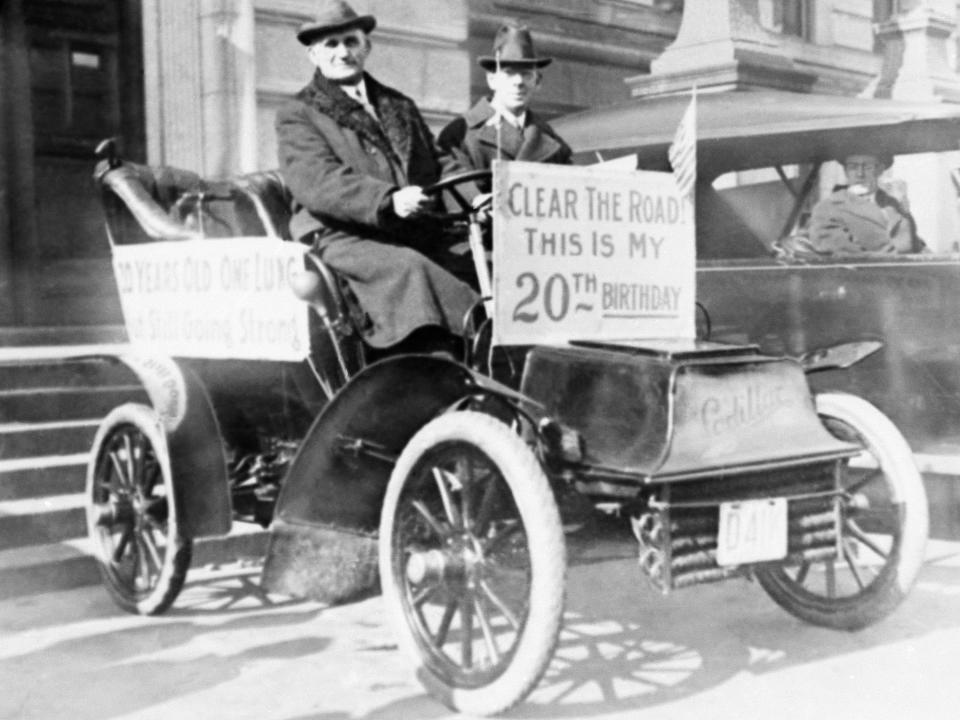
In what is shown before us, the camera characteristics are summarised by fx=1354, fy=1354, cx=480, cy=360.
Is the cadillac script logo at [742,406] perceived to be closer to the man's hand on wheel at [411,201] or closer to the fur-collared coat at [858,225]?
the man's hand on wheel at [411,201]

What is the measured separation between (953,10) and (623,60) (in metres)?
5.45

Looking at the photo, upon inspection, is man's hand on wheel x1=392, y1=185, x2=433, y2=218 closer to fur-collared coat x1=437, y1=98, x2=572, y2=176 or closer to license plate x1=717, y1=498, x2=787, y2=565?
fur-collared coat x1=437, y1=98, x2=572, y2=176

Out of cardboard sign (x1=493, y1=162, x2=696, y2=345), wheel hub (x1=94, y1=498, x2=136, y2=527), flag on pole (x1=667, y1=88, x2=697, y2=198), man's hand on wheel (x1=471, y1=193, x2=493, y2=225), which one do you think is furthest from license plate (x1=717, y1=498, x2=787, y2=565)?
wheel hub (x1=94, y1=498, x2=136, y2=527)

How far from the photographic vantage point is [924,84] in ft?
50.4

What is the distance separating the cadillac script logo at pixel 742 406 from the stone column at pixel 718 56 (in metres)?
7.73

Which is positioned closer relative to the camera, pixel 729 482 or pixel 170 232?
pixel 729 482

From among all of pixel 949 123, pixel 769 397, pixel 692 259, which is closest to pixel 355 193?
pixel 692 259

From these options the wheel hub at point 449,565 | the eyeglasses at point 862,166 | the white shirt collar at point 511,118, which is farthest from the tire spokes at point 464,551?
the eyeglasses at point 862,166

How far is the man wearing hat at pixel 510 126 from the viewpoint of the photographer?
536 centimetres

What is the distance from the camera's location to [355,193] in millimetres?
4492

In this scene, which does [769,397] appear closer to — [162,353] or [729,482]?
[729,482]

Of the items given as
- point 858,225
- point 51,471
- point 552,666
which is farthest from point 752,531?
point 858,225

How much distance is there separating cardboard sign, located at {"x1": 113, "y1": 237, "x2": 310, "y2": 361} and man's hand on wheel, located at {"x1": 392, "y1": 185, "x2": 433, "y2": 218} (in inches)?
15.0

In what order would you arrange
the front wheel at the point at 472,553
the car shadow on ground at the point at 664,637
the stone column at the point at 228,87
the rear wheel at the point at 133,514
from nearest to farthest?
the front wheel at the point at 472,553 → the car shadow on ground at the point at 664,637 → the rear wheel at the point at 133,514 → the stone column at the point at 228,87
